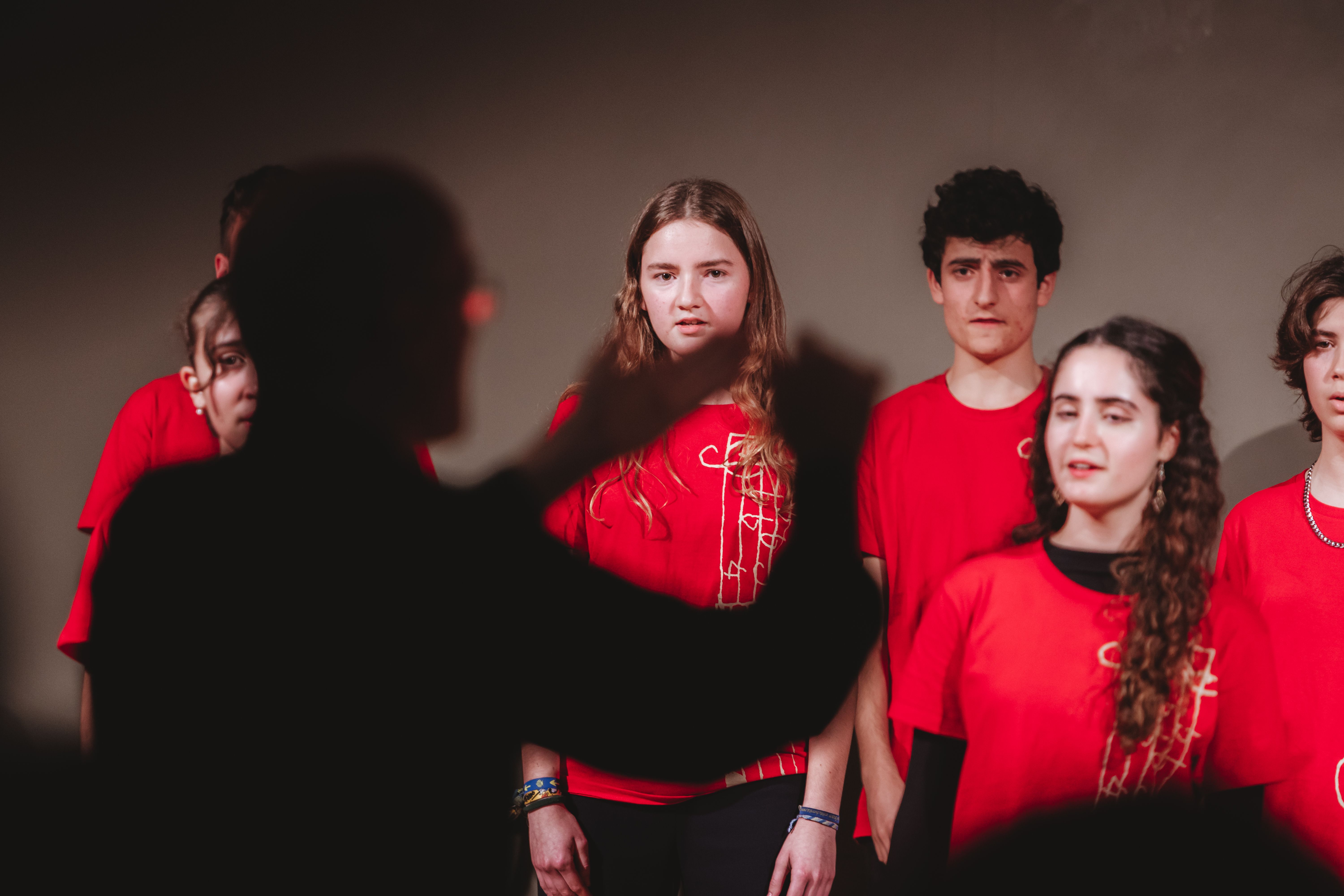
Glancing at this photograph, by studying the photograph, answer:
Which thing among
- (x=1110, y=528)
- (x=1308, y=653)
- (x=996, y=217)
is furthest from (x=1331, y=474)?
(x=996, y=217)

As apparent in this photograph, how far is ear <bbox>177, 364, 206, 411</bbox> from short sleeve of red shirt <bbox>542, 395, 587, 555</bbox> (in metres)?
Answer: 0.61

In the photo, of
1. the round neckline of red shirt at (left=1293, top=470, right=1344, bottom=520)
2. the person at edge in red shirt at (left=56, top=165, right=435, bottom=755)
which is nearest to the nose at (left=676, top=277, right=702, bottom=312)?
the person at edge in red shirt at (left=56, top=165, right=435, bottom=755)

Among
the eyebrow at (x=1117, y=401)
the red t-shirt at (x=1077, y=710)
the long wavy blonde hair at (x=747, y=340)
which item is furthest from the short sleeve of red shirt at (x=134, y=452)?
the eyebrow at (x=1117, y=401)

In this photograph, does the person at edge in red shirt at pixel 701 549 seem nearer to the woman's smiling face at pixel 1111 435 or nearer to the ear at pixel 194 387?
the woman's smiling face at pixel 1111 435

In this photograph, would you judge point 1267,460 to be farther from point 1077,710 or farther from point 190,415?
point 190,415

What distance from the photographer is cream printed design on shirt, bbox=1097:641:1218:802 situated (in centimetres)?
118

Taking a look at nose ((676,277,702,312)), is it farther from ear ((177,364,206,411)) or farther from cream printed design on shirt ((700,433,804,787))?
ear ((177,364,206,411))

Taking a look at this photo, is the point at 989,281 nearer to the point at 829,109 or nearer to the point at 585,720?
the point at 829,109

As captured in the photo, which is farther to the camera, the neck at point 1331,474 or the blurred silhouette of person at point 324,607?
the neck at point 1331,474

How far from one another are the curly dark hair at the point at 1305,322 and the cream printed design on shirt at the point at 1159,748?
0.50 m

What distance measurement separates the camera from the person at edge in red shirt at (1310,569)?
1.26 metres

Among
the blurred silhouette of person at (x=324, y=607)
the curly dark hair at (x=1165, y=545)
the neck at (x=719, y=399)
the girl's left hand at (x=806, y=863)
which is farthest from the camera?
the neck at (x=719, y=399)

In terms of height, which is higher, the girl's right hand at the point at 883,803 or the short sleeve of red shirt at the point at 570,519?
the short sleeve of red shirt at the point at 570,519

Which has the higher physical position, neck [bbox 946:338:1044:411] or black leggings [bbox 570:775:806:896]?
neck [bbox 946:338:1044:411]
